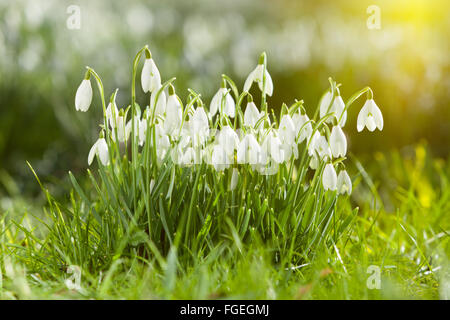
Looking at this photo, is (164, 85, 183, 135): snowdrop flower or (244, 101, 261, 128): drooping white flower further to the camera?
(244, 101, 261, 128): drooping white flower

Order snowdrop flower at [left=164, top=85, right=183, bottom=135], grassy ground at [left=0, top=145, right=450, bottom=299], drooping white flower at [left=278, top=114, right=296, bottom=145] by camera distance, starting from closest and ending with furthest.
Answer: grassy ground at [left=0, top=145, right=450, bottom=299] → snowdrop flower at [left=164, top=85, right=183, bottom=135] → drooping white flower at [left=278, top=114, right=296, bottom=145]

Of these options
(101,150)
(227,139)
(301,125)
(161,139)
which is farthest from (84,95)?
(301,125)

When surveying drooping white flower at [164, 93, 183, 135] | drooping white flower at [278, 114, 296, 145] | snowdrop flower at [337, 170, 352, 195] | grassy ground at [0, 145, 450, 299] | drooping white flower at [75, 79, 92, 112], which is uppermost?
drooping white flower at [75, 79, 92, 112]

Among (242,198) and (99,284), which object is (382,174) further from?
(99,284)

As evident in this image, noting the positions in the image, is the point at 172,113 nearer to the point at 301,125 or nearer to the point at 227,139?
the point at 227,139

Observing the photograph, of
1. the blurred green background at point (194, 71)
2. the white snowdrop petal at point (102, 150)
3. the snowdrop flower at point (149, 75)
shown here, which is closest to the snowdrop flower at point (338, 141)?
the snowdrop flower at point (149, 75)

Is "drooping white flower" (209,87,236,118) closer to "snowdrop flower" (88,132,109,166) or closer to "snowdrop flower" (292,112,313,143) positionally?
"snowdrop flower" (292,112,313,143)

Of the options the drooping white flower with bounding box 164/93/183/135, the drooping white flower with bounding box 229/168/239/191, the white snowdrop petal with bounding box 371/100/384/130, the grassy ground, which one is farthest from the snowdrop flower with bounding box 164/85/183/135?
the white snowdrop petal with bounding box 371/100/384/130
